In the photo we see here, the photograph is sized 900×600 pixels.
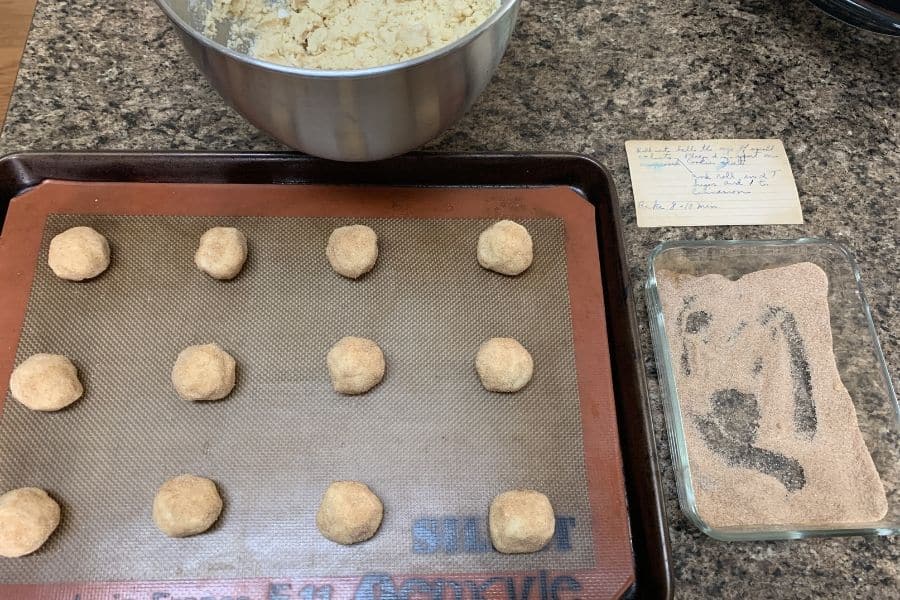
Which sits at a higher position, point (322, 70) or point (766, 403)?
point (322, 70)

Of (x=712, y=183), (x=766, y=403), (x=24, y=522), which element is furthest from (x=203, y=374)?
(x=712, y=183)

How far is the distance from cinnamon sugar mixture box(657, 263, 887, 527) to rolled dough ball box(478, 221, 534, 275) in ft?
0.79

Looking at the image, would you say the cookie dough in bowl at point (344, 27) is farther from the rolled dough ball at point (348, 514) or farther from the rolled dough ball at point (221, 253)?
the rolled dough ball at point (348, 514)

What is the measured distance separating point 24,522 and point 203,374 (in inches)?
11.2

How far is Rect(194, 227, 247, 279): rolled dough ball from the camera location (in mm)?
983

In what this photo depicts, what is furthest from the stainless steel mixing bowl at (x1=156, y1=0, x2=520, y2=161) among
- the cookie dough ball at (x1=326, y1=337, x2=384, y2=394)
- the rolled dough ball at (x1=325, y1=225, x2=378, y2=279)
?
the cookie dough ball at (x1=326, y1=337, x2=384, y2=394)

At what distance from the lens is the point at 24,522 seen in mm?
810

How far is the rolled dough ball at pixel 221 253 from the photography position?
3.22 ft

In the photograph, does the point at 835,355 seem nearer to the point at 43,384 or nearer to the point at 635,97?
the point at 635,97

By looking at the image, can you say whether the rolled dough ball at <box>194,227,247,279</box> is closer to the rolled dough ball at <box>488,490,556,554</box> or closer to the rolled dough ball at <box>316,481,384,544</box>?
the rolled dough ball at <box>316,481,384,544</box>

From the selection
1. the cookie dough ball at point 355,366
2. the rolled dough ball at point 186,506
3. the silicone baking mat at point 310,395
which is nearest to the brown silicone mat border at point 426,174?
the silicone baking mat at point 310,395

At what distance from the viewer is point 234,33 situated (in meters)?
0.93

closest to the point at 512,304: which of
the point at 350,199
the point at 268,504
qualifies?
the point at 350,199

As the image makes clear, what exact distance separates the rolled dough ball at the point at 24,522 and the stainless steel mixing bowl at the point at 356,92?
0.59 metres
